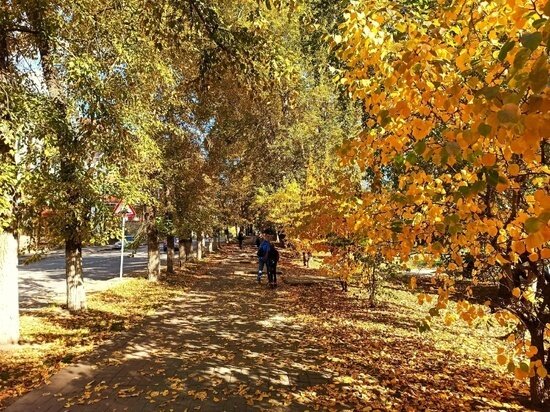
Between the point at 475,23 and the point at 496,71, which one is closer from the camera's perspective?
the point at 496,71

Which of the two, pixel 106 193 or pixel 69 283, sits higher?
pixel 106 193

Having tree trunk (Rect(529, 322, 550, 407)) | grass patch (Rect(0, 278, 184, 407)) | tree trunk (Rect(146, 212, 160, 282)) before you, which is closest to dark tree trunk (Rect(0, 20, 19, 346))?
grass patch (Rect(0, 278, 184, 407))

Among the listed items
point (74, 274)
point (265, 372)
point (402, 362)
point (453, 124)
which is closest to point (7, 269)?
point (74, 274)

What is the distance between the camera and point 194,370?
271 inches

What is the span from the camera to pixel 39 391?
6.02 meters

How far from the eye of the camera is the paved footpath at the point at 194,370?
5.59 meters

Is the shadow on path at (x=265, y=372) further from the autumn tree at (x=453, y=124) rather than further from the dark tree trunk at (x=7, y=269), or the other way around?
the autumn tree at (x=453, y=124)

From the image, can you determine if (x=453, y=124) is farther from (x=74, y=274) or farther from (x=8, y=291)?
(x=74, y=274)

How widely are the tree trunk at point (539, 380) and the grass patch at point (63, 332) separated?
6719 mm

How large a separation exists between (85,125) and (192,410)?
6368 millimetres

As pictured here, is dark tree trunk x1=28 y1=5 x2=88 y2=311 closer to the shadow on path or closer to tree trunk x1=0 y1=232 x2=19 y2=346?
tree trunk x1=0 y1=232 x2=19 y2=346

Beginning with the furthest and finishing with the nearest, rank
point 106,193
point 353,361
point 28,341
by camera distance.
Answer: point 106,193, point 28,341, point 353,361

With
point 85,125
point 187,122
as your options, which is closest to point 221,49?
point 85,125

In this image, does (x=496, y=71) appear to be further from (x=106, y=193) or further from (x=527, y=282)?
(x=106, y=193)
